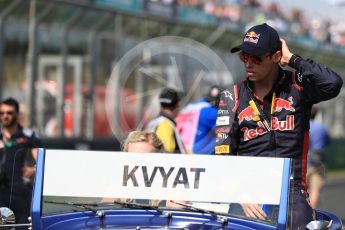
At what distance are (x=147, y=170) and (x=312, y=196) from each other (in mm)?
9356

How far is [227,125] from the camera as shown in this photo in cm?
514

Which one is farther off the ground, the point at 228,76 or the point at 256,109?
the point at 228,76

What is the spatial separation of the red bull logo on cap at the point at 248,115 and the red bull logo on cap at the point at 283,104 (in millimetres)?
111

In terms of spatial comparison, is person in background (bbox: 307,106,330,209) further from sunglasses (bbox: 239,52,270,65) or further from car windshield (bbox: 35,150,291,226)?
car windshield (bbox: 35,150,291,226)

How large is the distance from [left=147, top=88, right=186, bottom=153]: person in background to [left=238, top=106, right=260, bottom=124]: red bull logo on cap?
3385 mm

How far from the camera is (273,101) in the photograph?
16.6 ft

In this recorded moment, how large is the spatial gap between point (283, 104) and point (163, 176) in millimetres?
852

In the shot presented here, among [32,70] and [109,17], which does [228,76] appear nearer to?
[109,17]

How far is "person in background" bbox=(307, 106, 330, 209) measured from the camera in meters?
13.6

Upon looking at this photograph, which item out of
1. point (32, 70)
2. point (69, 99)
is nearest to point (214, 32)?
point (69, 99)

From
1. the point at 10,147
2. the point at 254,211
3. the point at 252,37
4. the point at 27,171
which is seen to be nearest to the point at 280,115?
the point at 252,37

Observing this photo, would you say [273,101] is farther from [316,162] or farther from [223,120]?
[316,162]

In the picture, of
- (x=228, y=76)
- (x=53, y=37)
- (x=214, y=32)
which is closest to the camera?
(x=53, y=37)

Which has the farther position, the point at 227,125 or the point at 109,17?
the point at 109,17
